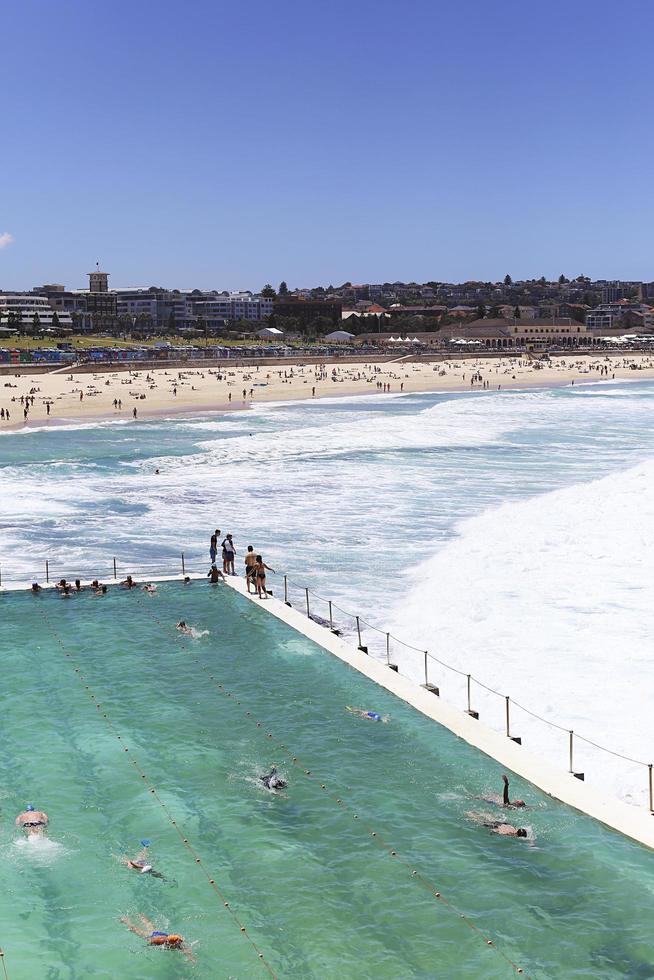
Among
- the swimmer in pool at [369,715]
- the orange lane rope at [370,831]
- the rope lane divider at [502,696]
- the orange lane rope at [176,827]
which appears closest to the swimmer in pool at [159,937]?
the orange lane rope at [176,827]

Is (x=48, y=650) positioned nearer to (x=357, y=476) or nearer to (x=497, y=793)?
(x=497, y=793)

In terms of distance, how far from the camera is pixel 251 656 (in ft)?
56.2

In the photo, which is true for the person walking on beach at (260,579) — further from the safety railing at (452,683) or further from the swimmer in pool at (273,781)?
the swimmer in pool at (273,781)

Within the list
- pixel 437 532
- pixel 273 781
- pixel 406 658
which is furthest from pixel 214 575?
pixel 273 781

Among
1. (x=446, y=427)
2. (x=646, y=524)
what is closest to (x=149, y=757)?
(x=646, y=524)

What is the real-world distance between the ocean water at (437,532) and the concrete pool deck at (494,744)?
0.80 m

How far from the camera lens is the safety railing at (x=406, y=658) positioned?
13.9m

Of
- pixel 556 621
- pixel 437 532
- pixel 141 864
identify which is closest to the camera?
pixel 141 864

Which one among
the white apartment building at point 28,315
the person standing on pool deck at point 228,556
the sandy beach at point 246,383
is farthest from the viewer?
the white apartment building at point 28,315

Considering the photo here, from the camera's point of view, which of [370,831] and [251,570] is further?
[251,570]

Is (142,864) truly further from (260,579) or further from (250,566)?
(250,566)

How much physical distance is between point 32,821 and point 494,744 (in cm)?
546

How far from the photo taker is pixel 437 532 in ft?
93.8

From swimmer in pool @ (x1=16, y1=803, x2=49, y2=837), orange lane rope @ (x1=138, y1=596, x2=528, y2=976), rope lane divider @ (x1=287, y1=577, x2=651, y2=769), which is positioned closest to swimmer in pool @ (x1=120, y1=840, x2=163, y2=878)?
swimmer in pool @ (x1=16, y1=803, x2=49, y2=837)
